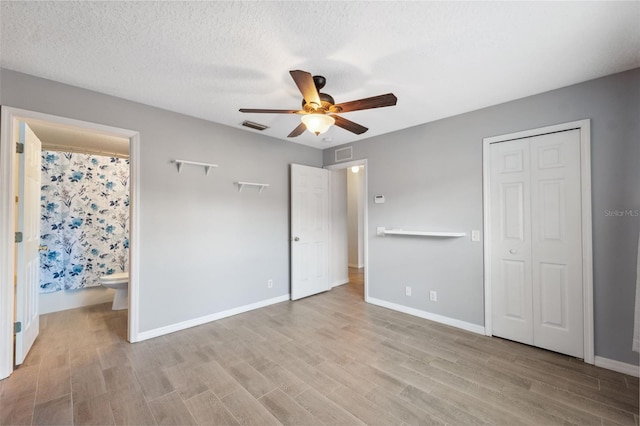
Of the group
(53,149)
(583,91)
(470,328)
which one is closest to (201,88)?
(53,149)

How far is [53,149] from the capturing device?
3.86 metres

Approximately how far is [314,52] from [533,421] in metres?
2.91

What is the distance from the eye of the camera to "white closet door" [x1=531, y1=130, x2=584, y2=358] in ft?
8.13

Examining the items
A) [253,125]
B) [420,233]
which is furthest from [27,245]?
[420,233]

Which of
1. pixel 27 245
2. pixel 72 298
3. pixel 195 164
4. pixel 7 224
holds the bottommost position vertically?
pixel 72 298

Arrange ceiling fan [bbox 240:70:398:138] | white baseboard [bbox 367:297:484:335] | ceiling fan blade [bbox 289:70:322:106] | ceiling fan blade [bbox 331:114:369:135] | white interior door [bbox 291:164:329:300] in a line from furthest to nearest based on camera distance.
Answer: white interior door [bbox 291:164:329:300] → white baseboard [bbox 367:297:484:335] → ceiling fan blade [bbox 331:114:369:135] → ceiling fan [bbox 240:70:398:138] → ceiling fan blade [bbox 289:70:322:106]

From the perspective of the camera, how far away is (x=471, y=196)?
10.2 ft

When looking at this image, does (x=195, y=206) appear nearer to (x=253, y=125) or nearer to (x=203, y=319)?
(x=253, y=125)

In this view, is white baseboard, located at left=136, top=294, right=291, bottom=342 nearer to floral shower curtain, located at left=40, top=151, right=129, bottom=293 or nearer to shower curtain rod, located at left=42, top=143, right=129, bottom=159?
floral shower curtain, located at left=40, top=151, right=129, bottom=293

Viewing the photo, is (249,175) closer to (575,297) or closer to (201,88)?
(201,88)

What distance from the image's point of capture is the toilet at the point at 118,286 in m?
3.71

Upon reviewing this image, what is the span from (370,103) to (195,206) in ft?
7.83

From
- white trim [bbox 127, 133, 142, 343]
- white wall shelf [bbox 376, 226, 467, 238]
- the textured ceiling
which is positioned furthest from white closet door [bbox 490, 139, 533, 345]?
white trim [bbox 127, 133, 142, 343]

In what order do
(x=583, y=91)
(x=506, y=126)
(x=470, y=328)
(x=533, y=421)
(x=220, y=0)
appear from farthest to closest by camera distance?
1. (x=470, y=328)
2. (x=506, y=126)
3. (x=583, y=91)
4. (x=533, y=421)
5. (x=220, y=0)
